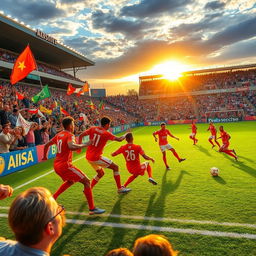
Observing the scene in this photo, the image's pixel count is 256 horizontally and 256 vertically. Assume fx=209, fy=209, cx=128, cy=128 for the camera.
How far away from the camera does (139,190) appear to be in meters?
6.43

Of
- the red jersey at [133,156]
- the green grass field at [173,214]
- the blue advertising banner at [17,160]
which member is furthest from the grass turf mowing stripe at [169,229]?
the blue advertising banner at [17,160]

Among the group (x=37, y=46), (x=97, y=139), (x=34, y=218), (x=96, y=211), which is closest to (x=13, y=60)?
(x=37, y=46)

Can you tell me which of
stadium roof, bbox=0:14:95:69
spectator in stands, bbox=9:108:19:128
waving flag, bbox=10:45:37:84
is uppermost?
stadium roof, bbox=0:14:95:69

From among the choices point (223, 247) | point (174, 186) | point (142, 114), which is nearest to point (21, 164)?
point (174, 186)

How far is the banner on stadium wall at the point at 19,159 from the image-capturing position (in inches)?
357

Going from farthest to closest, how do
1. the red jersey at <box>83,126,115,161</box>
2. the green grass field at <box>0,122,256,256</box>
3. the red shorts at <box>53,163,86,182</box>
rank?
the red jersey at <box>83,126,115,161</box> < the red shorts at <box>53,163,86,182</box> < the green grass field at <box>0,122,256,256</box>

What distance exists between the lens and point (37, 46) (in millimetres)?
31969

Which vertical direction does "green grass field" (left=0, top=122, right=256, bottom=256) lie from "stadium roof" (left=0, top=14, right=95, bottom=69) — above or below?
below

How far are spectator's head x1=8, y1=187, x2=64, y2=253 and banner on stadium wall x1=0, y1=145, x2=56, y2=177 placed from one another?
8873 millimetres

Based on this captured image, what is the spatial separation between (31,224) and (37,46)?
35873 millimetres

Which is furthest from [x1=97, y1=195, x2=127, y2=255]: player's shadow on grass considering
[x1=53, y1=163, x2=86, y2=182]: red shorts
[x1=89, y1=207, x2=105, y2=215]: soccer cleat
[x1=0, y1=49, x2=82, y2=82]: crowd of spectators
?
[x1=0, y1=49, x2=82, y2=82]: crowd of spectators

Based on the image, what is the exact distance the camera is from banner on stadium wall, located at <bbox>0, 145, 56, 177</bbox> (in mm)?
9070

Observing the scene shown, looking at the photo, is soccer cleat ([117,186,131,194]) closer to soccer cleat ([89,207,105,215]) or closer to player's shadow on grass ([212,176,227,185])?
soccer cleat ([89,207,105,215])

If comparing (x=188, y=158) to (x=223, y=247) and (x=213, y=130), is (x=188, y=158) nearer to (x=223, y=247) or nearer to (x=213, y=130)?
(x=213, y=130)
